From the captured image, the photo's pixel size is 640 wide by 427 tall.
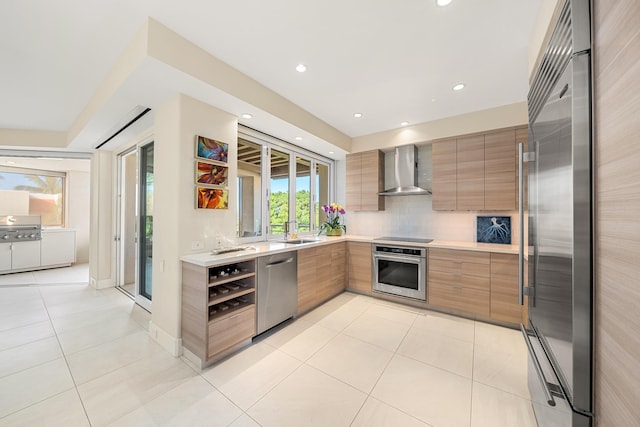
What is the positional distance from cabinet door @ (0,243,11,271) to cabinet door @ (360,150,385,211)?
7250mm

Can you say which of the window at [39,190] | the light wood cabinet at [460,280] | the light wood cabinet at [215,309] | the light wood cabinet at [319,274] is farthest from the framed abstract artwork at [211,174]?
the window at [39,190]

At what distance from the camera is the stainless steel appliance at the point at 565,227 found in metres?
0.81

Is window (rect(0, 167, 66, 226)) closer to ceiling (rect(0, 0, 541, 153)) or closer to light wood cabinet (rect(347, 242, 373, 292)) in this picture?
ceiling (rect(0, 0, 541, 153))

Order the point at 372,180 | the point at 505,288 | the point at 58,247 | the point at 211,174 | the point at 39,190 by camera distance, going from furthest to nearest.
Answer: the point at 39,190, the point at 58,247, the point at 372,180, the point at 505,288, the point at 211,174

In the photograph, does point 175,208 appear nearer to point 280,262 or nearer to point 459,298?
point 280,262

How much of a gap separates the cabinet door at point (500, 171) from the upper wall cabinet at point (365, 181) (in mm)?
1510

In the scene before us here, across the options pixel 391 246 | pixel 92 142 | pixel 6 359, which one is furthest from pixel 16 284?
pixel 391 246

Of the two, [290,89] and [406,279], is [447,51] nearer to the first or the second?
[290,89]

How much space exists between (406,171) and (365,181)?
2.35 feet

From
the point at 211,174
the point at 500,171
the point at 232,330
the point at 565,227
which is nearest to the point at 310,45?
the point at 211,174

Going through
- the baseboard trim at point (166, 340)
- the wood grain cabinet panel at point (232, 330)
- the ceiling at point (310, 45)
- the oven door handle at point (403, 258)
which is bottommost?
the baseboard trim at point (166, 340)

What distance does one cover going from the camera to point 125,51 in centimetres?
200

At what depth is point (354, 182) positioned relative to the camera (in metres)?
4.28

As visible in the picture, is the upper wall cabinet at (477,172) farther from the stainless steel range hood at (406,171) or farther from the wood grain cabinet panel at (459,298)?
the wood grain cabinet panel at (459,298)
